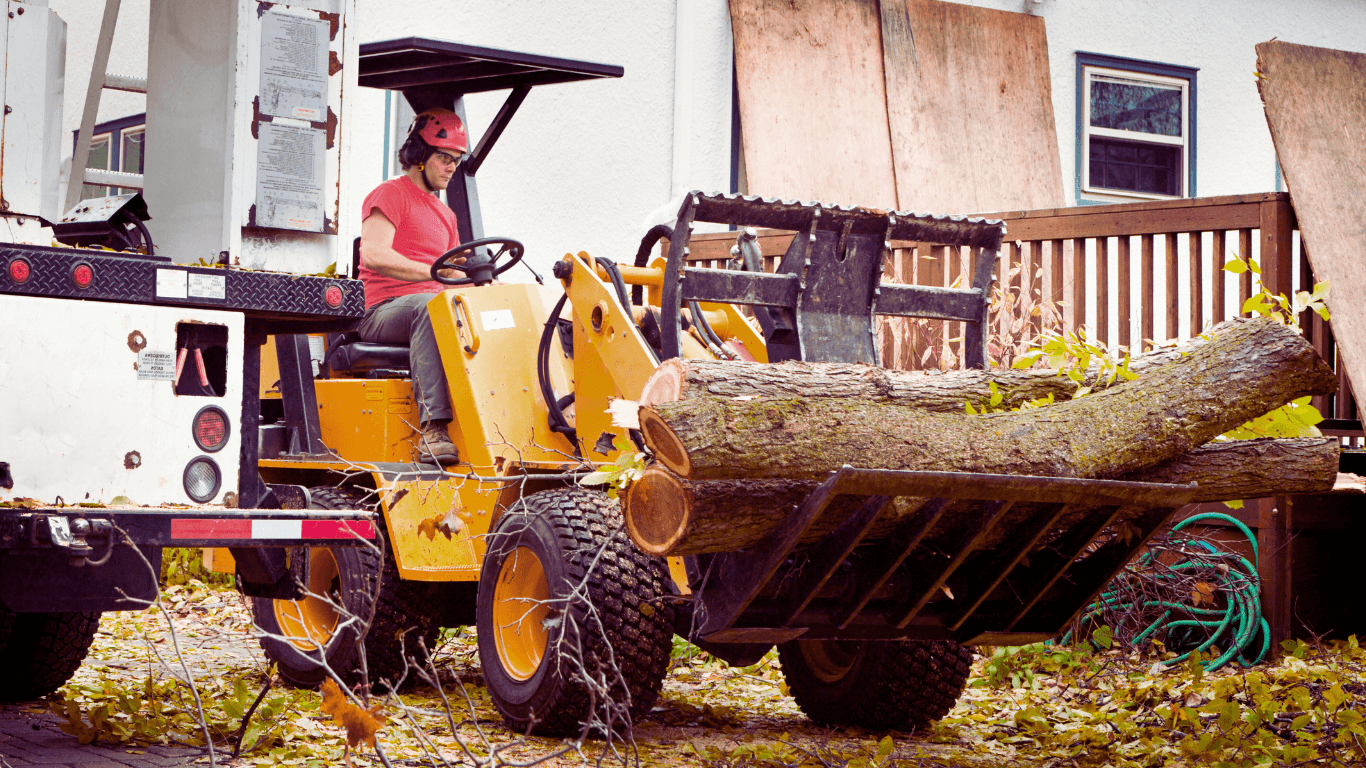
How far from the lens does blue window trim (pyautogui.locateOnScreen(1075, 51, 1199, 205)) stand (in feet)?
41.7

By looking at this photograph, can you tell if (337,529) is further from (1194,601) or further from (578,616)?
(1194,601)

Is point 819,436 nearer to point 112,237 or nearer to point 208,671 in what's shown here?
point 112,237

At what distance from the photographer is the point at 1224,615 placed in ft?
23.8

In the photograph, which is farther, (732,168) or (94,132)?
(732,168)

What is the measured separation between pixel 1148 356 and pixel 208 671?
4.11 m

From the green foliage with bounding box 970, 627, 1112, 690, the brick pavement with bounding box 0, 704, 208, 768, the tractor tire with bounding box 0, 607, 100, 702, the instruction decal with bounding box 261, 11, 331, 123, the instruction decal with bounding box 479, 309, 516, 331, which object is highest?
the instruction decal with bounding box 261, 11, 331, 123

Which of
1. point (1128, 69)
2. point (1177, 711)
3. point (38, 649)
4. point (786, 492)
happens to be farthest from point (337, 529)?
point (1128, 69)

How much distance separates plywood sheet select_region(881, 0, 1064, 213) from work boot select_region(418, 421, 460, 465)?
631 cm

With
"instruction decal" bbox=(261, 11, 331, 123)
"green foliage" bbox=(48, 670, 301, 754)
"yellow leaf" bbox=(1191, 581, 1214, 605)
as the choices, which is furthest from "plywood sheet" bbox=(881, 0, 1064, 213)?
"green foliage" bbox=(48, 670, 301, 754)

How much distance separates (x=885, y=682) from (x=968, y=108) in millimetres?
7481

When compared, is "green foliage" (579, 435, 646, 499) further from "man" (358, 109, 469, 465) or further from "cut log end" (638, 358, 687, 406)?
"man" (358, 109, 469, 465)

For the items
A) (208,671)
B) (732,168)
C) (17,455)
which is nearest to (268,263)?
(17,455)

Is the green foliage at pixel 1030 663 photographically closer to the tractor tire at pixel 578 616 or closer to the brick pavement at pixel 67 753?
the tractor tire at pixel 578 616

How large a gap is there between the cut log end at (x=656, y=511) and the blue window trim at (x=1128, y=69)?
357 inches
